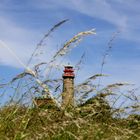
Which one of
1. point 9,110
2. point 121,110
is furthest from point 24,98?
point 121,110

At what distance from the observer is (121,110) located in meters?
5.02

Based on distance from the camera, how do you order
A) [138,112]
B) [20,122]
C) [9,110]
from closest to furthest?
[20,122]
[9,110]
[138,112]

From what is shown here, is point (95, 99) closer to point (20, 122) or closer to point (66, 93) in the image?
point (66, 93)

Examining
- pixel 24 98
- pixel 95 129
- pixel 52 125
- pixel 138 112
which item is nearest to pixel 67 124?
pixel 52 125

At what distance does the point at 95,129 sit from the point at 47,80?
2.27 feet

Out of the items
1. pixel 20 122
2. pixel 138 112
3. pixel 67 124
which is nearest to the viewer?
pixel 67 124

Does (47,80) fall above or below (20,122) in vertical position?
above

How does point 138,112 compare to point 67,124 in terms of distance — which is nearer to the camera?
point 67,124

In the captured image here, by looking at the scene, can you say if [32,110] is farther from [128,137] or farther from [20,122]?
[128,137]

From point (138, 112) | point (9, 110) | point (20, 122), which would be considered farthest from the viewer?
point (138, 112)

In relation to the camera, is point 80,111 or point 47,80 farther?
point 80,111

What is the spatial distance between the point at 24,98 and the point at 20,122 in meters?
0.43

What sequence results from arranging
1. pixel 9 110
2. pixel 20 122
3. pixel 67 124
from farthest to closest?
1. pixel 9 110
2. pixel 20 122
3. pixel 67 124

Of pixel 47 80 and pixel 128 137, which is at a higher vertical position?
pixel 47 80
